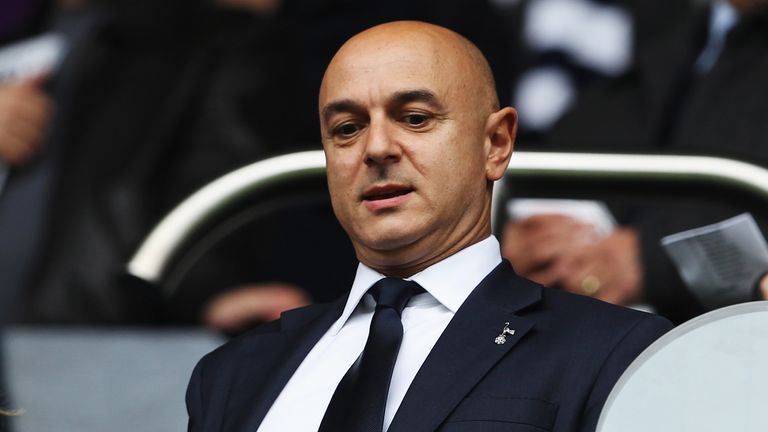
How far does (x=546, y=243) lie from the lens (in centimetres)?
189

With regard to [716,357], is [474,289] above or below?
above

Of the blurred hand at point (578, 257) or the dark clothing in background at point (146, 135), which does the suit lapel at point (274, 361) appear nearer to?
the blurred hand at point (578, 257)

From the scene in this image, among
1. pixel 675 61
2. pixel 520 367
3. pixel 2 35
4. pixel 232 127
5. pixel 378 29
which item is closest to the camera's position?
pixel 520 367

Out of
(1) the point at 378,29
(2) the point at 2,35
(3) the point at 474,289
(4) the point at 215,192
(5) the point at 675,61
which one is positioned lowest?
(3) the point at 474,289

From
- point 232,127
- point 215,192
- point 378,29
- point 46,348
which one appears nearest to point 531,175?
point 378,29

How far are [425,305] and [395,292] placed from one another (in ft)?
0.11

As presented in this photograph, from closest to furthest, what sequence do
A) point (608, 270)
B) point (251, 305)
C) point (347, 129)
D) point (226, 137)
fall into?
point (347, 129)
point (608, 270)
point (251, 305)
point (226, 137)

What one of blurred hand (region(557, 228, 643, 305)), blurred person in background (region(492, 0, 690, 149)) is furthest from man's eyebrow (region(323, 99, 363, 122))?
blurred person in background (region(492, 0, 690, 149))

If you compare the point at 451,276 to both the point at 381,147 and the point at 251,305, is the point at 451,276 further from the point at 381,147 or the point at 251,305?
the point at 251,305

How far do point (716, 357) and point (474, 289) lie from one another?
299 mm

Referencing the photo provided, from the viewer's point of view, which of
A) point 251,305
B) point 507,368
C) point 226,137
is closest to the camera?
point 507,368

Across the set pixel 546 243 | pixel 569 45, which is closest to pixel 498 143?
pixel 546 243

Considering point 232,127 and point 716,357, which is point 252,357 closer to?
point 716,357

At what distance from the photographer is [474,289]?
130 centimetres
